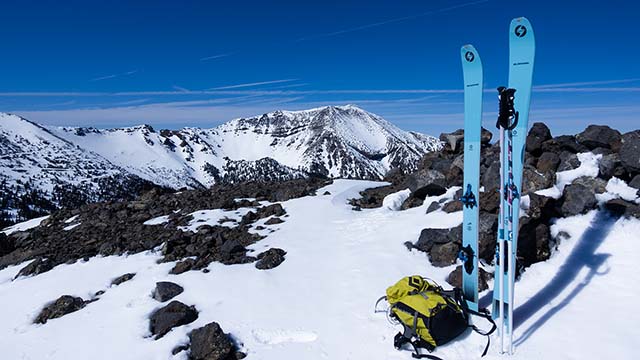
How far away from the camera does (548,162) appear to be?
45.5 feet

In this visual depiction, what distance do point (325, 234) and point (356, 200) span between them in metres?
5.01

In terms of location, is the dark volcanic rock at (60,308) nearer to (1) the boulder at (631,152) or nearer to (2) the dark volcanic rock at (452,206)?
(2) the dark volcanic rock at (452,206)

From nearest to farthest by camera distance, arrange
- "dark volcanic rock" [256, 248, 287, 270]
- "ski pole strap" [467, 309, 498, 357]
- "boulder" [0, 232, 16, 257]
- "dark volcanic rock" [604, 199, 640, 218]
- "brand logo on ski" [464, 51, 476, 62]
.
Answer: "ski pole strap" [467, 309, 498, 357] → "brand logo on ski" [464, 51, 476, 62] → "dark volcanic rock" [604, 199, 640, 218] → "dark volcanic rock" [256, 248, 287, 270] → "boulder" [0, 232, 16, 257]

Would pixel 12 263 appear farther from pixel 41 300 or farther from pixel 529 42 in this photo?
pixel 529 42

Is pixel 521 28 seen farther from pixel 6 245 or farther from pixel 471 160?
pixel 6 245

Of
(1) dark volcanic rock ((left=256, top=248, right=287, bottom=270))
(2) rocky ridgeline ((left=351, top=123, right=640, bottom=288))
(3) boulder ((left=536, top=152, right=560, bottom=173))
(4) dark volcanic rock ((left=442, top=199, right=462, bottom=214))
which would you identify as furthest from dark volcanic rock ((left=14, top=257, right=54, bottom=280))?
(3) boulder ((left=536, top=152, right=560, bottom=173))

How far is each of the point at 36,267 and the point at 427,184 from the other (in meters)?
16.5

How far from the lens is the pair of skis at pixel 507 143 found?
7355 millimetres

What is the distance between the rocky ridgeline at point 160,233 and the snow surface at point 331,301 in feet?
2.52

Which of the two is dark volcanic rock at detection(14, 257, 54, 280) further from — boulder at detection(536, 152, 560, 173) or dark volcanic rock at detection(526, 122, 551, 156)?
dark volcanic rock at detection(526, 122, 551, 156)

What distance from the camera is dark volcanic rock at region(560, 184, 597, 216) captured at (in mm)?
11234

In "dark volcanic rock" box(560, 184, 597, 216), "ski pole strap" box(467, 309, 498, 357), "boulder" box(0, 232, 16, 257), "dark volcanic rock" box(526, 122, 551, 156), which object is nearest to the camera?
"ski pole strap" box(467, 309, 498, 357)

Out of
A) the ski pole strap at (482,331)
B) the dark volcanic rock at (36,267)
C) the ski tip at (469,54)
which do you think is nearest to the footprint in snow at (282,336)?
the ski pole strap at (482,331)

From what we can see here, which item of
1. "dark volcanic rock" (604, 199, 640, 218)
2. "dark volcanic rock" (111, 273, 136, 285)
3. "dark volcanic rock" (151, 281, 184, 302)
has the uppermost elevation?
"dark volcanic rock" (604, 199, 640, 218)
